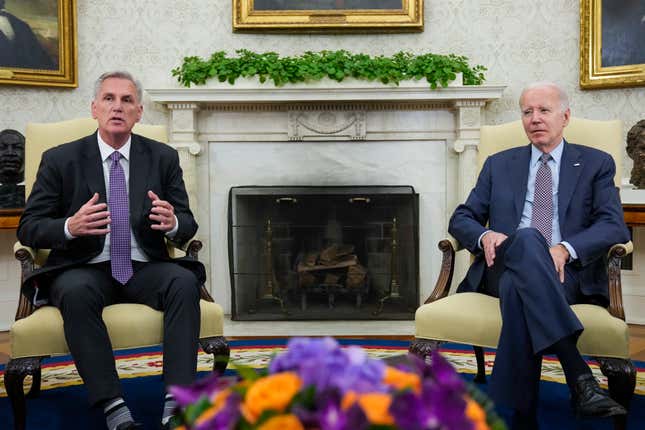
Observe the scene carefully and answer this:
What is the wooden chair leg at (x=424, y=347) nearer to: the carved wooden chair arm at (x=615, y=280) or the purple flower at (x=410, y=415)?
the carved wooden chair arm at (x=615, y=280)

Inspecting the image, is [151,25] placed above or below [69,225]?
above

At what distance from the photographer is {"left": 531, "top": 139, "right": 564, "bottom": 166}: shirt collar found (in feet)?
10.7

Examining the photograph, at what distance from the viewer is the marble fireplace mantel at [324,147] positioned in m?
5.35

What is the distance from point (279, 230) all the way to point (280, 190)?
1.00 ft

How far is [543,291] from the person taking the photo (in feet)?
8.36

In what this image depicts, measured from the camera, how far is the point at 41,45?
5.36 m

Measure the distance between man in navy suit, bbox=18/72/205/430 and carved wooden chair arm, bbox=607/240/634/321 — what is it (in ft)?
5.25

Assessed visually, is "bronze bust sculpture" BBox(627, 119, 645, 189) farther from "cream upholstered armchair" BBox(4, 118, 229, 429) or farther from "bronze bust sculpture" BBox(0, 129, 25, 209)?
"bronze bust sculpture" BBox(0, 129, 25, 209)

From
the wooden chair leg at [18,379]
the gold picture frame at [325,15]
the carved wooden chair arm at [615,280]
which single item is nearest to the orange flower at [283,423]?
the wooden chair leg at [18,379]

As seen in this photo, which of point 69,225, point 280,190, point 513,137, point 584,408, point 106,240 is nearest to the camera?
point 584,408

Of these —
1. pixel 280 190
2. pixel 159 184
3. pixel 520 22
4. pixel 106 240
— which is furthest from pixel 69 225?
pixel 520 22

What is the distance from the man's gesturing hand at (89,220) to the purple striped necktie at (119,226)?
198 millimetres

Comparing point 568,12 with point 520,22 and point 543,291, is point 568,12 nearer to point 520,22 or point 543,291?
point 520,22

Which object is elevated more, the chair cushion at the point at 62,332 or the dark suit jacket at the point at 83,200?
the dark suit jacket at the point at 83,200
